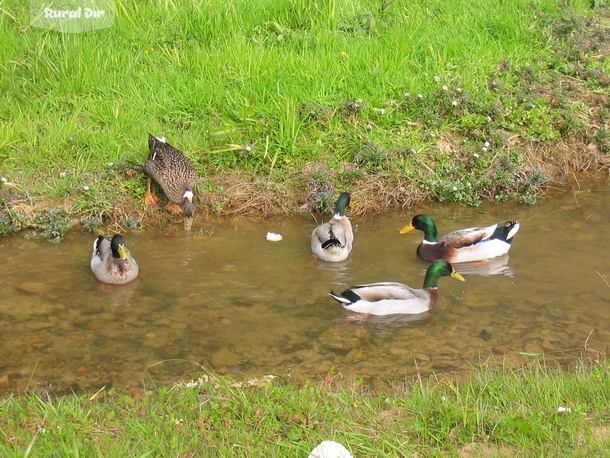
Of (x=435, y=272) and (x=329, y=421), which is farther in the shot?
(x=435, y=272)

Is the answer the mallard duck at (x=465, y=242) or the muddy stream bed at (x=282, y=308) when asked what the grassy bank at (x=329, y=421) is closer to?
the muddy stream bed at (x=282, y=308)

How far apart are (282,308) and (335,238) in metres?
0.95

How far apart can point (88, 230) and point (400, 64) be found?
13.5 ft

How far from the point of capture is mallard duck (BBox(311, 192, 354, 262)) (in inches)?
251

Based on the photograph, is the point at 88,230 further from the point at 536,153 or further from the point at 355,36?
the point at 536,153

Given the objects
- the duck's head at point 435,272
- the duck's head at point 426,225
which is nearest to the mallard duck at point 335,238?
the duck's head at point 426,225

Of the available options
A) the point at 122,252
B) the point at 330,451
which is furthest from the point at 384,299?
the point at 330,451

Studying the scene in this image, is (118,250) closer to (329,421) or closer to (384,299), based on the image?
(384,299)

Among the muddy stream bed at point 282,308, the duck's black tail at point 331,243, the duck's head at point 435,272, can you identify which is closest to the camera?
the muddy stream bed at point 282,308

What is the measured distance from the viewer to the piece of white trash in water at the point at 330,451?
327 cm

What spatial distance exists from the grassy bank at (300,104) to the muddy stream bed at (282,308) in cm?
45

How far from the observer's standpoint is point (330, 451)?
329cm

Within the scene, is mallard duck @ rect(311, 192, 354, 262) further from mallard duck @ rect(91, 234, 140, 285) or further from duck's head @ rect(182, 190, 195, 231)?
mallard duck @ rect(91, 234, 140, 285)

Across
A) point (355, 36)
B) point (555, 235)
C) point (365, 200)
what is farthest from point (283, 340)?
point (355, 36)
